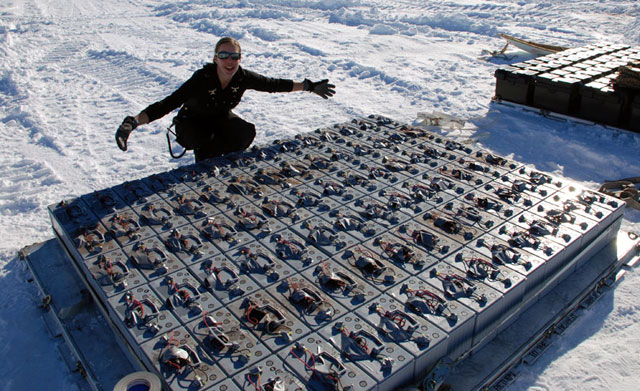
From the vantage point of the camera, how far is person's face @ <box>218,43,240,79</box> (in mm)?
6371

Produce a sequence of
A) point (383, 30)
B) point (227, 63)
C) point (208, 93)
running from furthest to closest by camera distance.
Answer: point (383, 30), point (208, 93), point (227, 63)

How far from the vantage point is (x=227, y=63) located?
650cm

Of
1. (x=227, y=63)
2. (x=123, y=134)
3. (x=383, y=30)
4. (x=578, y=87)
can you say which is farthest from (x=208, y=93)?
(x=383, y=30)

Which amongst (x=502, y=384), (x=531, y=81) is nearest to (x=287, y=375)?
(x=502, y=384)

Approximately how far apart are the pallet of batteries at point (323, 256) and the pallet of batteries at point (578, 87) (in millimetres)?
4238

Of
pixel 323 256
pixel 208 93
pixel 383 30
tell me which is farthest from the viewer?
pixel 383 30

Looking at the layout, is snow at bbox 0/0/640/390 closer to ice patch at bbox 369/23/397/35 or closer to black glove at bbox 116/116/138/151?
ice patch at bbox 369/23/397/35

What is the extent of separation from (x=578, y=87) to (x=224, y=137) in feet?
22.8

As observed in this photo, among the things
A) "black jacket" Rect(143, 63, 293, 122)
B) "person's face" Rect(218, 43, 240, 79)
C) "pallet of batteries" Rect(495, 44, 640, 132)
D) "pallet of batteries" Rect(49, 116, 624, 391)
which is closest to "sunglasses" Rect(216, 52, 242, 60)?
"person's face" Rect(218, 43, 240, 79)

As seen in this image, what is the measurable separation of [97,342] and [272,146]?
356 centimetres

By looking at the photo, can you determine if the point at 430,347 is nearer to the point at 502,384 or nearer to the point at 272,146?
the point at 502,384

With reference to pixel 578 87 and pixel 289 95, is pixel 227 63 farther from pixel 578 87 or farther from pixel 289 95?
pixel 578 87

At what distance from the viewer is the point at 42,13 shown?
2456 centimetres

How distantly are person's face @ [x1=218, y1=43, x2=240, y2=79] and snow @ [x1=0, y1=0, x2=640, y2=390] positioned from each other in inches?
98.9
